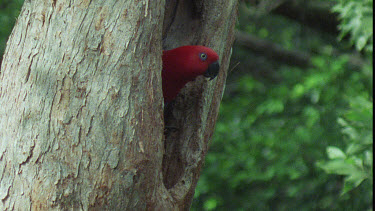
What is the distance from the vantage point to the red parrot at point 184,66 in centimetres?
304

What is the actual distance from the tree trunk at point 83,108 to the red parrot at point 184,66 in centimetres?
56

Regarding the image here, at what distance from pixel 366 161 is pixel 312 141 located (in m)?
1.94

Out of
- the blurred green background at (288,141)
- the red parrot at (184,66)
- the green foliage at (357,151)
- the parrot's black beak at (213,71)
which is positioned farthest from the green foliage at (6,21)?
the green foliage at (357,151)

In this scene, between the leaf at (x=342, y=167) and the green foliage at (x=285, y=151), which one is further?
the green foliage at (x=285, y=151)

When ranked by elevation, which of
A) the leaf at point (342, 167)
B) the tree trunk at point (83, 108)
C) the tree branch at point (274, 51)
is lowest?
the tree branch at point (274, 51)

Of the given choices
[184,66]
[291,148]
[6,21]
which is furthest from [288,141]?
[6,21]

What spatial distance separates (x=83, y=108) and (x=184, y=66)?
0.94 metres

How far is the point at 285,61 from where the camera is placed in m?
7.41

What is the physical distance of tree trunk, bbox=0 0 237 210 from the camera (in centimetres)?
236

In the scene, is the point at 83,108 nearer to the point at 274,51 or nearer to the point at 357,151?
the point at 357,151

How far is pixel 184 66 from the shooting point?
317 centimetres

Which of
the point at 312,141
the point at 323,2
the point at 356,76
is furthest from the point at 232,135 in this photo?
the point at 323,2

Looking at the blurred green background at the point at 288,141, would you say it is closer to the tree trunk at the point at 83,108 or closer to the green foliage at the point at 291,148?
the green foliage at the point at 291,148

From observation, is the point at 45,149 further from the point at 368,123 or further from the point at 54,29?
the point at 368,123
